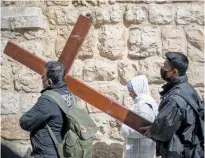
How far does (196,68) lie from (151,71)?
50 cm

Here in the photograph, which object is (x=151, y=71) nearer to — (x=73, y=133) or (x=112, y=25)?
(x=112, y=25)

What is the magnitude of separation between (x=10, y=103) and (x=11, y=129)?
0.30m

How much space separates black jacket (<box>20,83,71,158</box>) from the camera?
3.86 meters

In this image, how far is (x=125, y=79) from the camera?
5496 millimetres

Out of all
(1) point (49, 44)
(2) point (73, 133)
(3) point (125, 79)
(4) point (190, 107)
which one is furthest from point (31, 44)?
(4) point (190, 107)

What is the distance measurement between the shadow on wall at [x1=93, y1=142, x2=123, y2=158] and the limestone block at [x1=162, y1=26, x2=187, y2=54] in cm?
124

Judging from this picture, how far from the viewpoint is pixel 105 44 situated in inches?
217

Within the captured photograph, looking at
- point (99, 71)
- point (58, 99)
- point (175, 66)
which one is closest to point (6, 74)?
point (99, 71)

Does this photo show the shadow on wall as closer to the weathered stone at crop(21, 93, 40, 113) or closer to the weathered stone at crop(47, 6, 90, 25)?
the weathered stone at crop(21, 93, 40, 113)

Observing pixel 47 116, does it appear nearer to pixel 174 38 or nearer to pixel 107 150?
pixel 107 150

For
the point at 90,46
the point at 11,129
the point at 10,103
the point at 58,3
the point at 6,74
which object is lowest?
the point at 11,129

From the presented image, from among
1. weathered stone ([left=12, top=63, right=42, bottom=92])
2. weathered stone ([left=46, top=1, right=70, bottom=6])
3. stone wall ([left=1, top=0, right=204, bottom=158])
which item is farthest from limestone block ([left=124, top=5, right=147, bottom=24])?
weathered stone ([left=12, top=63, right=42, bottom=92])

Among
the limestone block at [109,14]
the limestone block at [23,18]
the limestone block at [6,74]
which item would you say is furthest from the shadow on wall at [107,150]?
the limestone block at [23,18]

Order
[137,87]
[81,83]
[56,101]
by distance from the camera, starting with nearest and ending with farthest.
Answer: [56,101], [81,83], [137,87]
